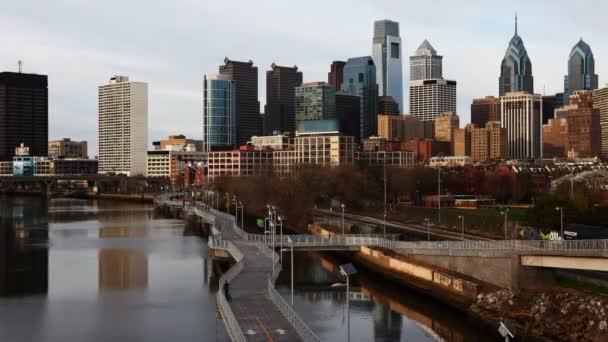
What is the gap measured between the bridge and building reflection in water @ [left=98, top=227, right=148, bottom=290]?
8283 millimetres

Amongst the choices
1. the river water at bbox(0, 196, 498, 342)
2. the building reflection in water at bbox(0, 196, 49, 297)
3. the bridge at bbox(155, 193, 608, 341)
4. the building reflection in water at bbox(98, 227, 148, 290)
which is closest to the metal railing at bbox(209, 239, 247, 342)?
the bridge at bbox(155, 193, 608, 341)

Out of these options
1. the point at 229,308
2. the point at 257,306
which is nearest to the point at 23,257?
the point at 257,306

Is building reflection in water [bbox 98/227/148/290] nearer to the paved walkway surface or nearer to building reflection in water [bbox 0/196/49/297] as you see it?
building reflection in water [bbox 0/196/49/297]

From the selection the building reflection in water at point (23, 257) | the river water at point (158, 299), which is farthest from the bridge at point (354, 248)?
the building reflection in water at point (23, 257)

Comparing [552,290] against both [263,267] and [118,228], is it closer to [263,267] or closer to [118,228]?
[263,267]

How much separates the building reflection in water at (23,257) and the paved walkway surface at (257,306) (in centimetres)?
1654

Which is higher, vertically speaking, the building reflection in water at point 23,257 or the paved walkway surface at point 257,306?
the paved walkway surface at point 257,306

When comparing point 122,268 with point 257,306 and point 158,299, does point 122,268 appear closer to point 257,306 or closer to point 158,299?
point 158,299

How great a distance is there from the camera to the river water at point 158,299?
4647 centimetres

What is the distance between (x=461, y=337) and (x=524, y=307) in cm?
470

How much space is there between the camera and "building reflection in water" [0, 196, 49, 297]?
62.5 m

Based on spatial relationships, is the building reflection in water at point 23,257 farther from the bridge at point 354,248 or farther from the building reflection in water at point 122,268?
the bridge at point 354,248

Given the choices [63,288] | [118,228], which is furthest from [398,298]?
[118,228]

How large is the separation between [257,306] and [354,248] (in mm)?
28228
